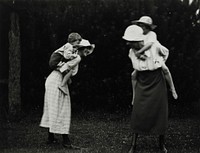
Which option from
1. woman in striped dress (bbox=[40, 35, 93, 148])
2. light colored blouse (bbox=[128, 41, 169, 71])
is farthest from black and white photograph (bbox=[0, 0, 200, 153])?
light colored blouse (bbox=[128, 41, 169, 71])

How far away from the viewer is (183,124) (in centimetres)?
1070

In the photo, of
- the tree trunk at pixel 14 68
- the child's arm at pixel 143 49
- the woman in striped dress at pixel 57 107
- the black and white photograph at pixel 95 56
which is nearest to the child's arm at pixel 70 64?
the woman in striped dress at pixel 57 107

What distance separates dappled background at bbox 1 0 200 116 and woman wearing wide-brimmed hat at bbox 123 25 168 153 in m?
4.39

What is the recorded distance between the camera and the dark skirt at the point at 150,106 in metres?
7.06

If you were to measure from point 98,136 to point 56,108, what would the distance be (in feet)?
5.78

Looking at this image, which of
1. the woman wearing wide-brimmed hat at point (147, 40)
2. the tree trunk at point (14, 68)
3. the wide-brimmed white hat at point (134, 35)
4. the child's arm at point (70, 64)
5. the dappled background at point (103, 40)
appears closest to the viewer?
the wide-brimmed white hat at point (134, 35)

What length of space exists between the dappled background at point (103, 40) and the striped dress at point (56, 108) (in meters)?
4.06

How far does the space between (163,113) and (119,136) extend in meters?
2.12

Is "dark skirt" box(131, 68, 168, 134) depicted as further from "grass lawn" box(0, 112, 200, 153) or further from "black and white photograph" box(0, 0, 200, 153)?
"black and white photograph" box(0, 0, 200, 153)

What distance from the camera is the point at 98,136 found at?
8.98 m

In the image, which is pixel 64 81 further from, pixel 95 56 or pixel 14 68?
pixel 95 56

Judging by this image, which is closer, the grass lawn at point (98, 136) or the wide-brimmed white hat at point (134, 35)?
the wide-brimmed white hat at point (134, 35)

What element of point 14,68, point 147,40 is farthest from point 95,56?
point 147,40

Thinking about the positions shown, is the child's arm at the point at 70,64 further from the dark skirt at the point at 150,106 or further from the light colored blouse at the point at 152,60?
the dark skirt at the point at 150,106
